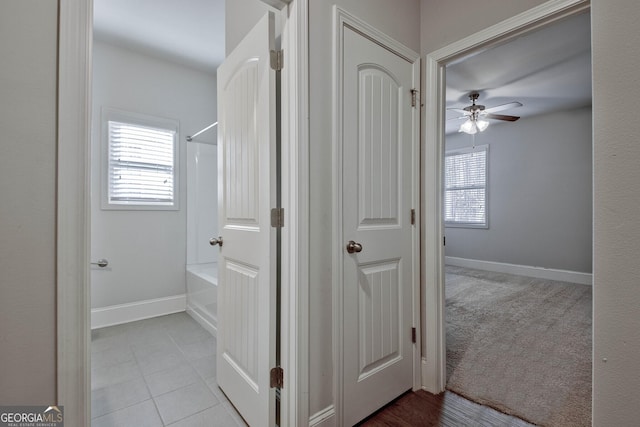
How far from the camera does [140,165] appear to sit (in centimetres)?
309

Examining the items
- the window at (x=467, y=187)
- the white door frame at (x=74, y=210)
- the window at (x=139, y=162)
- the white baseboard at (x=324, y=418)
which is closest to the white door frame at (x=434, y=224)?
the white baseboard at (x=324, y=418)

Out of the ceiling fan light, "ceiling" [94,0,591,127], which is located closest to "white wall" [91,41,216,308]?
"ceiling" [94,0,591,127]

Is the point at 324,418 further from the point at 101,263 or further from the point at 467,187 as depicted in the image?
the point at 467,187

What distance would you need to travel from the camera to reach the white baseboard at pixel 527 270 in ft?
14.3

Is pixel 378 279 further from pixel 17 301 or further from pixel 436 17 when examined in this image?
pixel 436 17

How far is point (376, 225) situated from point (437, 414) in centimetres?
111

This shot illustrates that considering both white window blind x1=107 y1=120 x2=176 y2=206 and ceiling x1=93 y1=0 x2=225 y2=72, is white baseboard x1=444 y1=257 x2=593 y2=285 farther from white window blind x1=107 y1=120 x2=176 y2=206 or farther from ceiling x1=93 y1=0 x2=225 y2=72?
ceiling x1=93 y1=0 x2=225 y2=72

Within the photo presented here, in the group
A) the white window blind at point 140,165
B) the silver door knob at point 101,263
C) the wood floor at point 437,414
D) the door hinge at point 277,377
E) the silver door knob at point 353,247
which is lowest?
the wood floor at point 437,414

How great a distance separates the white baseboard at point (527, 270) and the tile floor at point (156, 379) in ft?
11.2

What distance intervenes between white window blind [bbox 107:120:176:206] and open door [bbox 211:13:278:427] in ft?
5.62

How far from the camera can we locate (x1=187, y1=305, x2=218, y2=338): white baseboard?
261cm

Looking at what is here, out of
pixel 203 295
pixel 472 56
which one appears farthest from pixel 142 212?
pixel 472 56

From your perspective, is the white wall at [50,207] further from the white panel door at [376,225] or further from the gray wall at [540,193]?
the gray wall at [540,193]

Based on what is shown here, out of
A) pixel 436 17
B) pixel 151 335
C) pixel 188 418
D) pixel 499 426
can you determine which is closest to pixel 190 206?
pixel 151 335
